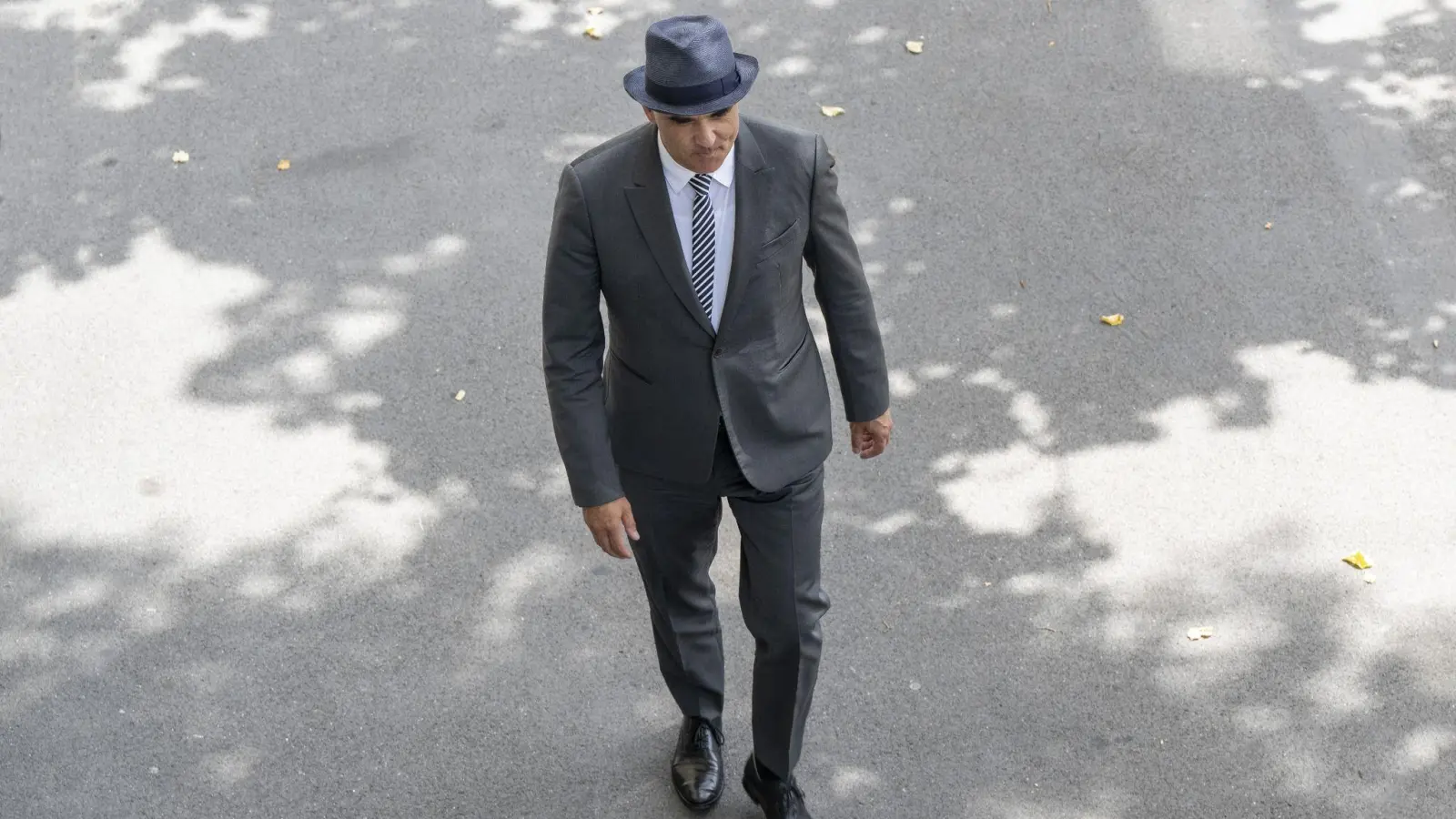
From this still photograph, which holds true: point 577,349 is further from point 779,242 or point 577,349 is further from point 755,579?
point 755,579

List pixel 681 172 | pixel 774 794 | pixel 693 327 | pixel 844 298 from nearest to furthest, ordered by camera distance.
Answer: pixel 681 172 → pixel 693 327 → pixel 844 298 → pixel 774 794

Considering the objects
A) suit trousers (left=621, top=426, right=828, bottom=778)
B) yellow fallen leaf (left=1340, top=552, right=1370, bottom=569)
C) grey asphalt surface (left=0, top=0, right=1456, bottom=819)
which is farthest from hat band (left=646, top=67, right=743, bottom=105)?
yellow fallen leaf (left=1340, top=552, right=1370, bottom=569)

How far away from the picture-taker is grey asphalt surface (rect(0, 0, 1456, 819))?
496 centimetres

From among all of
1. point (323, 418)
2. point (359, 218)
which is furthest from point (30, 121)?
point (323, 418)

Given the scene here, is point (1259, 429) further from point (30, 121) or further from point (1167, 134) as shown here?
point (30, 121)

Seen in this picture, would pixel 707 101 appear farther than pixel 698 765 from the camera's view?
No

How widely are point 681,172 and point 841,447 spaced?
8.08 feet

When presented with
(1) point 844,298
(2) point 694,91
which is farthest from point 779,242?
(2) point 694,91

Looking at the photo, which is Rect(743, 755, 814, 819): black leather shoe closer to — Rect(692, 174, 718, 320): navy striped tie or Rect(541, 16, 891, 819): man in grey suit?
Rect(541, 16, 891, 819): man in grey suit

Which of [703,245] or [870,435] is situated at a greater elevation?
[703,245]

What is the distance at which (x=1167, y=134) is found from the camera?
7.48 m

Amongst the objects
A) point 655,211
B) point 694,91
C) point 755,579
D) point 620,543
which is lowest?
point 755,579

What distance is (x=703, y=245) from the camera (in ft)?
12.4

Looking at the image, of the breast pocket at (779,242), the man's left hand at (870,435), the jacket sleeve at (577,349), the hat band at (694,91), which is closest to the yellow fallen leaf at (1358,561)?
the man's left hand at (870,435)
